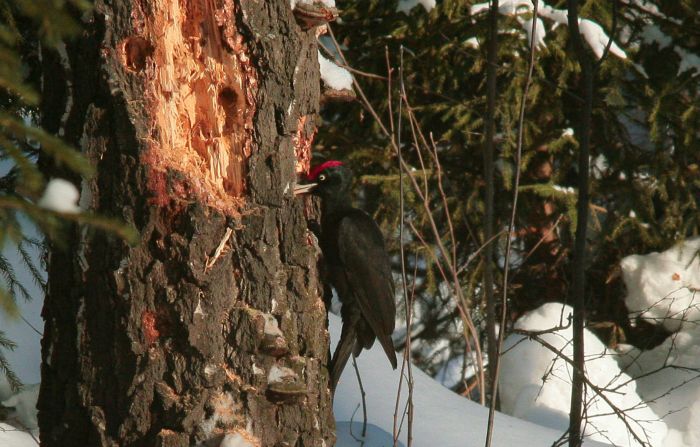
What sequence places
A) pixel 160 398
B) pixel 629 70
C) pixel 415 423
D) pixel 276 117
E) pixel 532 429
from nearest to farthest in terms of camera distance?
pixel 160 398, pixel 276 117, pixel 415 423, pixel 532 429, pixel 629 70

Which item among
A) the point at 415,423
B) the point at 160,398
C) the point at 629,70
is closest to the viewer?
the point at 160,398

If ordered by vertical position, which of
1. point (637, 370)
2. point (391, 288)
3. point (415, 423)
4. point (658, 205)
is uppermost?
point (658, 205)

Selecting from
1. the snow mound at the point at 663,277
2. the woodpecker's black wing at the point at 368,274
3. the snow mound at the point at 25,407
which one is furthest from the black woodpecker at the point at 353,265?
the snow mound at the point at 663,277

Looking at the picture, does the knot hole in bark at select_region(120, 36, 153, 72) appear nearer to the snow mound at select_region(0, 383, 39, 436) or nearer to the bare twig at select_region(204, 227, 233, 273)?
the bare twig at select_region(204, 227, 233, 273)

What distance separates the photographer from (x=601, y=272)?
6461 millimetres

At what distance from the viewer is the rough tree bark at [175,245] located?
2307mm

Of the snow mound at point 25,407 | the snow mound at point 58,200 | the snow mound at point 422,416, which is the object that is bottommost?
the snow mound at point 25,407

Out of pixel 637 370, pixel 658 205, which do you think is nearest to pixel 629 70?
pixel 658 205

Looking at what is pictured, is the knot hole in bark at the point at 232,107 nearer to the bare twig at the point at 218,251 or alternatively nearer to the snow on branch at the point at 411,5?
the bare twig at the point at 218,251

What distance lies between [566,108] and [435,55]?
1049mm

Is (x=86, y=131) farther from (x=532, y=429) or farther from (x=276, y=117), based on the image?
(x=532, y=429)

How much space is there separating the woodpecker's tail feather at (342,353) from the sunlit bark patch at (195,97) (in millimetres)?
950

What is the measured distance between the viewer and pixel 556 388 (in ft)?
17.0

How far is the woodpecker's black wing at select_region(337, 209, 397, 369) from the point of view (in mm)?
3359
